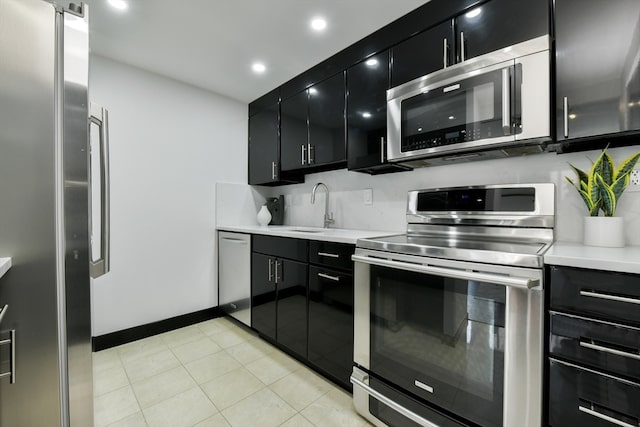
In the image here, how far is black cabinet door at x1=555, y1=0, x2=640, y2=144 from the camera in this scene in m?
1.03

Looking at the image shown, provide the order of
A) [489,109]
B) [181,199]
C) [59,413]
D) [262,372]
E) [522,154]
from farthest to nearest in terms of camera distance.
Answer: [181,199]
[262,372]
[522,154]
[489,109]
[59,413]

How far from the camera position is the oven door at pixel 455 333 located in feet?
3.16

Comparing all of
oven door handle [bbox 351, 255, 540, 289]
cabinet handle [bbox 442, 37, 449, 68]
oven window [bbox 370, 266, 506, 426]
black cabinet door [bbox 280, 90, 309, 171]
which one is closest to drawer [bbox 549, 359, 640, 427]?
oven window [bbox 370, 266, 506, 426]

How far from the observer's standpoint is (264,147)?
113 inches

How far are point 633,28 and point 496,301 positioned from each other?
1.16m

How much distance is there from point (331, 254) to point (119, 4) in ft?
6.56

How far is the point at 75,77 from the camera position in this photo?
0.82 m

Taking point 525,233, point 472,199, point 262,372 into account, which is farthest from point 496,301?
point 262,372

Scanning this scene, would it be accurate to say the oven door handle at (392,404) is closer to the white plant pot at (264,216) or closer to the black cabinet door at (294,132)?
the black cabinet door at (294,132)

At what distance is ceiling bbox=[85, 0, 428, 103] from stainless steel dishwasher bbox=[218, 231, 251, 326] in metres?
1.51

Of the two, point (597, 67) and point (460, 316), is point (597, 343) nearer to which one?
point (460, 316)

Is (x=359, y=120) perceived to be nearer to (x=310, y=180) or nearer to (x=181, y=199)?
(x=310, y=180)

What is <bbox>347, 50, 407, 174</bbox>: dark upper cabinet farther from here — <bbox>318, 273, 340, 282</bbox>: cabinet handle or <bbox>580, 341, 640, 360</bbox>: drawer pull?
<bbox>580, 341, 640, 360</bbox>: drawer pull

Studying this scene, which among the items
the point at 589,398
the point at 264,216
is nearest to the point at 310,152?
the point at 264,216
